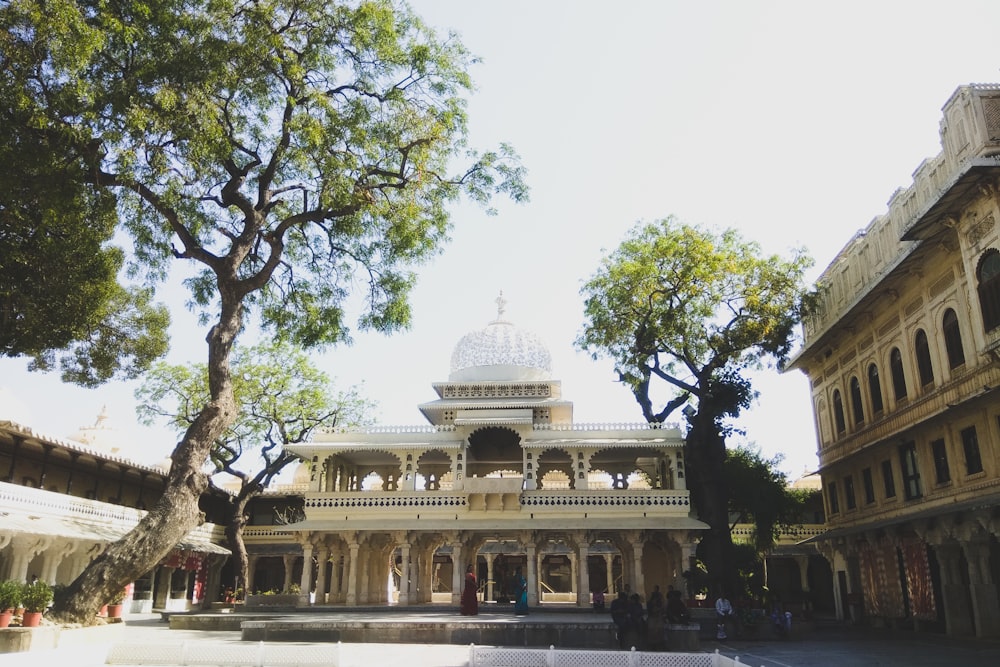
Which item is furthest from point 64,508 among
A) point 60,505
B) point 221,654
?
point 221,654

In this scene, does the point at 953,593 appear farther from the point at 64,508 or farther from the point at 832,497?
the point at 64,508

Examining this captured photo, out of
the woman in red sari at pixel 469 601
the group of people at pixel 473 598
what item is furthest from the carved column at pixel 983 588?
the woman in red sari at pixel 469 601

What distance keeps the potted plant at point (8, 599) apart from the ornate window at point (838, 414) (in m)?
27.0

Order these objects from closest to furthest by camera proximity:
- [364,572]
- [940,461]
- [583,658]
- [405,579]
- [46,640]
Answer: [46,640], [583,658], [940,461], [405,579], [364,572]

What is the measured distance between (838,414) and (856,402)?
2.04m

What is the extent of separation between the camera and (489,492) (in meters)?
27.1

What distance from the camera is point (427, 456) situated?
105ft

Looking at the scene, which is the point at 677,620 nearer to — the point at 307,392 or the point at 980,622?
the point at 980,622

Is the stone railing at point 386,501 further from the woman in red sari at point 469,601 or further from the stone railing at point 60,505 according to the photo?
the stone railing at point 60,505

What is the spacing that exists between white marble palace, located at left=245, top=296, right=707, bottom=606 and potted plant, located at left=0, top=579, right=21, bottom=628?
15.2m

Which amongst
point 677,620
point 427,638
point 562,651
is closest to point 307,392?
point 427,638

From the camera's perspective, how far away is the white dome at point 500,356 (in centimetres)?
3266

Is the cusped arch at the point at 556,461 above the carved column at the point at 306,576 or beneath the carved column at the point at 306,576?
above

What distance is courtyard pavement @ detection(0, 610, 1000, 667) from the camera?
1274 centimetres
